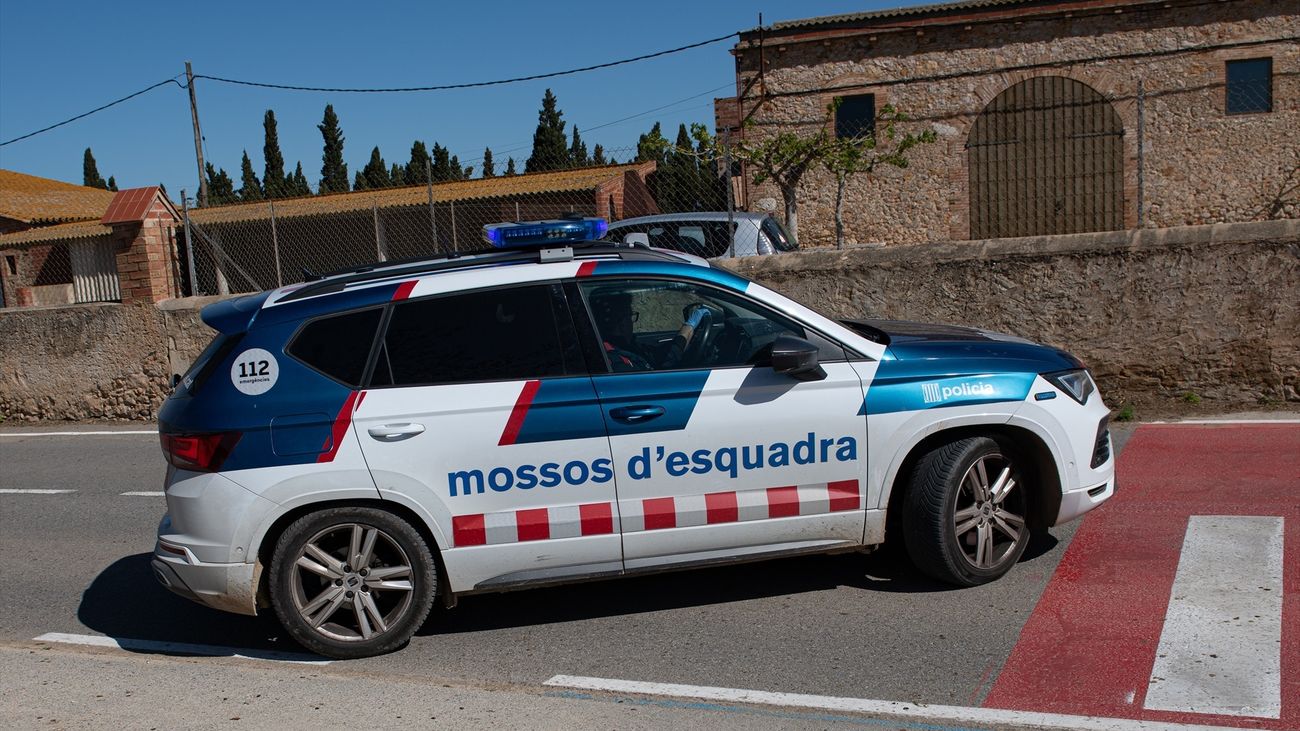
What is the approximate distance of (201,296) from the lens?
13031mm

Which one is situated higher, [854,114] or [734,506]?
[854,114]

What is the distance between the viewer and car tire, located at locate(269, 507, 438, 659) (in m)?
5.01

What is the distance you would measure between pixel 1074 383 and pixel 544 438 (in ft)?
8.48

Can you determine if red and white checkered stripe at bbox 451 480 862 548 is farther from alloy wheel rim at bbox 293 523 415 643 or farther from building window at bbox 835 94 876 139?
building window at bbox 835 94 876 139

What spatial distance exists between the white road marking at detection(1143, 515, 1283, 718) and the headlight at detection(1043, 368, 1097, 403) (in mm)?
949

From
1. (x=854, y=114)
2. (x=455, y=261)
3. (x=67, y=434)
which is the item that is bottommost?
(x=67, y=434)

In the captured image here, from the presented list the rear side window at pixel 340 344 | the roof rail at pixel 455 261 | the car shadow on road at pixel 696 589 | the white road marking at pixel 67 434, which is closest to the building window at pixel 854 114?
the white road marking at pixel 67 434

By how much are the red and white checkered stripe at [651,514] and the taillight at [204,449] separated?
103 cm

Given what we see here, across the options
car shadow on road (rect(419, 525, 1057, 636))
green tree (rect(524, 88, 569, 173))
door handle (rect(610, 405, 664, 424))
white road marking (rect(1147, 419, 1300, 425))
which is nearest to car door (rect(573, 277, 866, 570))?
door handle (rect(610, 405, 664, 424))

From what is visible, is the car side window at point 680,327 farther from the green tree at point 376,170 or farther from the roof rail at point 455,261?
the green tree at point 376,170

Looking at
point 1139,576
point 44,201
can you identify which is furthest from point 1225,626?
point 44,201

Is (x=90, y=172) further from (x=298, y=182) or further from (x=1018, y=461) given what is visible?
(x=1018, y=461)

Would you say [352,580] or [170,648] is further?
[170,648]

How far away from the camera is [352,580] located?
5070 millimetres
